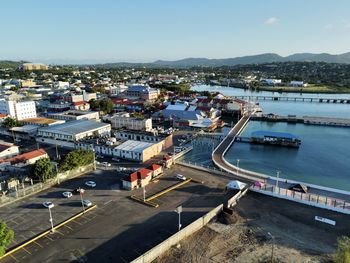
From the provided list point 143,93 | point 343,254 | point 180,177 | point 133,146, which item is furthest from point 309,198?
point 143,93

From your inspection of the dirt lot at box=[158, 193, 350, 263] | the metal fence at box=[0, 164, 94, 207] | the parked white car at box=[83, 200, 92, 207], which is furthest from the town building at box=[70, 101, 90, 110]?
the dirt lot at box=[158, 193, 350, 263]

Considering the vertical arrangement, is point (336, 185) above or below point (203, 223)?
below

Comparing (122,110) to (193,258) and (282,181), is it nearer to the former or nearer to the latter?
(282,181)

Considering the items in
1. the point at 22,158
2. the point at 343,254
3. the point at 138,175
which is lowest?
the point at 22,158

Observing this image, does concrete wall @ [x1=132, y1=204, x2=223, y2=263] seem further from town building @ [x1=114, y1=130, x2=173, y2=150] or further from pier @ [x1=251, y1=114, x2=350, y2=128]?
pier @ [x1=251, y1=114, x2=350, y2=128]

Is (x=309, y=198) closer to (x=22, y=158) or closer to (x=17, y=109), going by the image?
(x=22, y=158)

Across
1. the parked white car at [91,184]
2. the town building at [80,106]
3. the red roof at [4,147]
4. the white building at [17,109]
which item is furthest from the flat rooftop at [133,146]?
the white building at [17,109]

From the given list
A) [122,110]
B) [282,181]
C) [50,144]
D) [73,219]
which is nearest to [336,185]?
[282,181]
